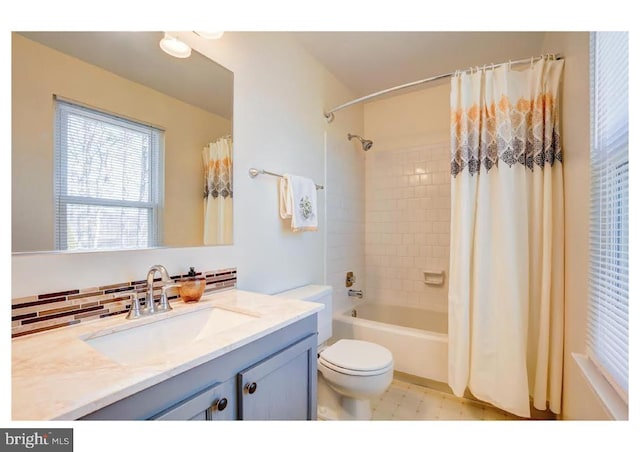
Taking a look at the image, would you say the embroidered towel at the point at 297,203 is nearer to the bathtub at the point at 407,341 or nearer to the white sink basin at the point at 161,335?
the white sink basin at the point at 161,335

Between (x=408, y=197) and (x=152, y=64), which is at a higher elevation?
(x=152, y=64)

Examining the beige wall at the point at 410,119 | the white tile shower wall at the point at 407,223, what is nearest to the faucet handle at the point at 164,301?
the white tile shower wall at the point at 407,223

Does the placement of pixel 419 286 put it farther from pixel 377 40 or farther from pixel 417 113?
pixel 377 40

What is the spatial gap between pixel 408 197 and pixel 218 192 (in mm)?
1861

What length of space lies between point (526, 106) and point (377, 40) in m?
1.00

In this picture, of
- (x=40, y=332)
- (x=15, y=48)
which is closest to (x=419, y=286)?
(x=40, y=332)

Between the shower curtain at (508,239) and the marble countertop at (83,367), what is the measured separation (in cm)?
121

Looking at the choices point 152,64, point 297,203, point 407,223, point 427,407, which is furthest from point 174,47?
point 427,407

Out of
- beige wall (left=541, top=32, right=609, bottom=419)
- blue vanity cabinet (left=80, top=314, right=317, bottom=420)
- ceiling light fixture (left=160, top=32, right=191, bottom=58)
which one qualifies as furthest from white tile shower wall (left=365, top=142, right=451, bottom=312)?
ceiling light fixture (left=160, top=32, right=191, bottom=58)

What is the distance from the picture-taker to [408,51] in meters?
1.92

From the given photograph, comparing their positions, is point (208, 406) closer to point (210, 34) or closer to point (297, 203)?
point (297, 203)

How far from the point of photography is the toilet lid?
1414 millimetres

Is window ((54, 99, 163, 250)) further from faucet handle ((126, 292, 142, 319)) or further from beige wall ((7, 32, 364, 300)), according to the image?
faucet handle ((126, 292, 142, 319))

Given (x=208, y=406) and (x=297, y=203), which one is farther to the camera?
(x=297, y=203)
